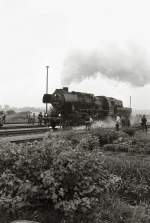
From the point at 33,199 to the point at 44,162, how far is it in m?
0.69

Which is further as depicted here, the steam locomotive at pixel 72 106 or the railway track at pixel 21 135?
the steam locomotive at pixel 72 106

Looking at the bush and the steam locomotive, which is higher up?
the steam locomotive

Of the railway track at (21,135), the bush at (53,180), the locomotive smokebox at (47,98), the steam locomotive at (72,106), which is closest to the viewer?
the bush at (53,180)

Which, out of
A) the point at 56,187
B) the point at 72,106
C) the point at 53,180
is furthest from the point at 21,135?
the point at 53,180

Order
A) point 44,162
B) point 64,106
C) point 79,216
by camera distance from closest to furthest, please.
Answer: point 79,216
point 44,162
point 64,106

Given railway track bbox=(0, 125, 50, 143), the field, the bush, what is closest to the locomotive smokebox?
railway track bbox=(0, 125, 50, 143)

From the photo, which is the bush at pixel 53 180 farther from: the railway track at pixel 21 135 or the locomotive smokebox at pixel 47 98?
the locomotive smokebox at pixel 47 98

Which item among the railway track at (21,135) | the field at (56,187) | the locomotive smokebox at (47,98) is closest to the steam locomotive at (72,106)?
the locomotive smokebox at (47,98)

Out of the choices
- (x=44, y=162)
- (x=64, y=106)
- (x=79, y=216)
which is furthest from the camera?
(x=64, y=106)

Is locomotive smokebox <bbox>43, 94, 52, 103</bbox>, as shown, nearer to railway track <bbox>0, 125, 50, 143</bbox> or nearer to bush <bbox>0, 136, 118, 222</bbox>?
railway track <bbox>0, 125, 50, 143</bbox>

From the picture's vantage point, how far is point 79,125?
99.6 feet

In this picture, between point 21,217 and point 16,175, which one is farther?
point 16,175

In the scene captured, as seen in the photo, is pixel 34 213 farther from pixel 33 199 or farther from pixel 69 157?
pixel 69 157

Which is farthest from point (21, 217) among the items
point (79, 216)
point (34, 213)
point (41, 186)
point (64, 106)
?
point (64, 106)
